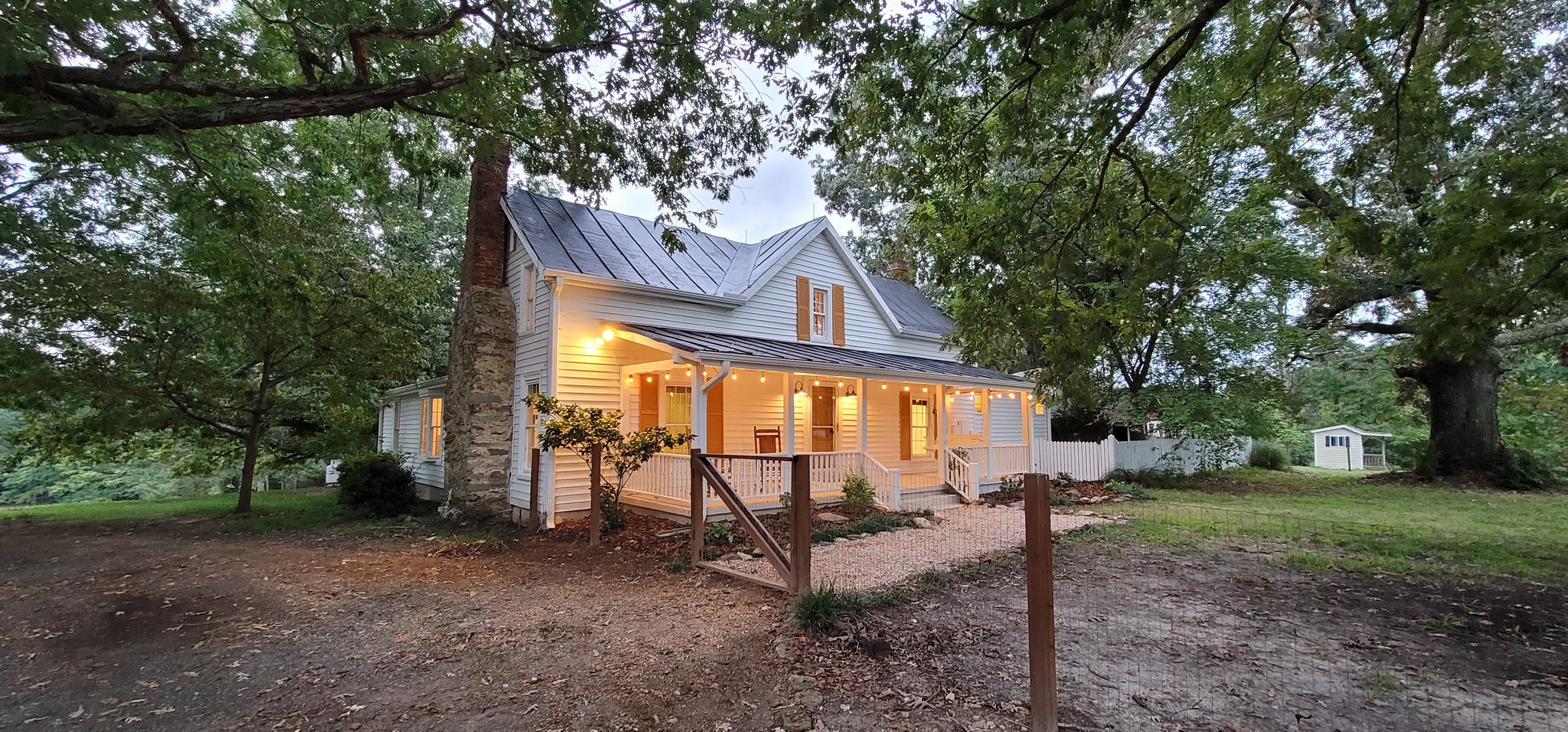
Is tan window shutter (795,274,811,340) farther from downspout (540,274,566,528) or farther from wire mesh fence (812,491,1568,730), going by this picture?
wire mesh fence (812,491,1568,730)

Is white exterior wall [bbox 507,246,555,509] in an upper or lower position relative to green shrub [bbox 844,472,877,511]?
upper

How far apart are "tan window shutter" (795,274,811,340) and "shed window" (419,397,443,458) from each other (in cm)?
862

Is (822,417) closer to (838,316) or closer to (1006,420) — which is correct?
(838,316)

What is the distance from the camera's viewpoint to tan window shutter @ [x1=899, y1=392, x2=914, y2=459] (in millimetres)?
15109

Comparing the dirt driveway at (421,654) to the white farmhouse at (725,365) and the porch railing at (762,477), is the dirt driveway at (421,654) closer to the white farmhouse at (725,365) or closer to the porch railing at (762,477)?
the porch railing at (762,477)

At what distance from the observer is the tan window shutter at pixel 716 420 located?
11.8 meters

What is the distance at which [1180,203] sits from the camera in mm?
6070

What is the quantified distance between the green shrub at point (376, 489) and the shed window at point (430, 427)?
1828 mm

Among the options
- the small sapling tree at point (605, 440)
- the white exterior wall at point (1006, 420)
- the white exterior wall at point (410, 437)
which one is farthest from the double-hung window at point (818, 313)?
the white exterior wall at point (410, 437)

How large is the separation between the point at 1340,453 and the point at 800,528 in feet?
113

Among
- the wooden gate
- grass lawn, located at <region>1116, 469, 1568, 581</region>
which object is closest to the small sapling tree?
the wooden gate

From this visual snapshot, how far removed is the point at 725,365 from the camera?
936 centimetres

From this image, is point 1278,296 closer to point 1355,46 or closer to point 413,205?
point 1355,46

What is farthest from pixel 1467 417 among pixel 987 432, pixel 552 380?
pixel 552 380
